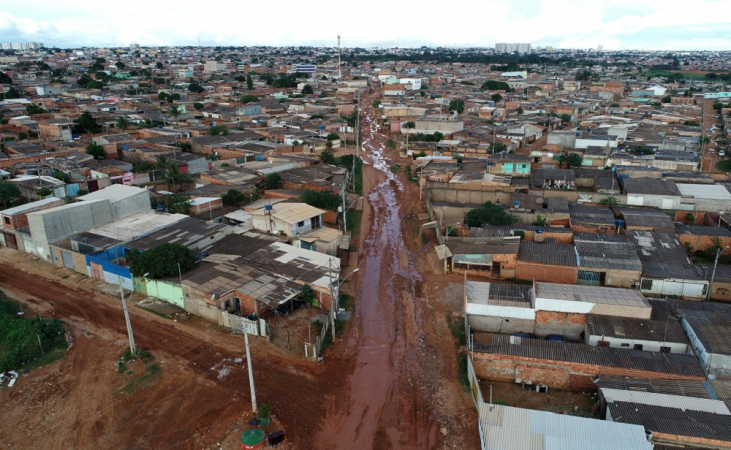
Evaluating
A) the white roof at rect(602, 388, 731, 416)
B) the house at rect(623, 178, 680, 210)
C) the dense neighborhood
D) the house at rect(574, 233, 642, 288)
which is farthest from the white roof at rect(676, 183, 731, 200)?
the white roof at rect(602, 388, 731, 416)

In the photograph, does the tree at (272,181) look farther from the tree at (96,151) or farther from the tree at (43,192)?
the tree at (96,151)

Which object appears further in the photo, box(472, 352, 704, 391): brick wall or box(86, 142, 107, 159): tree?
box(86, 142, 107, 159): tree

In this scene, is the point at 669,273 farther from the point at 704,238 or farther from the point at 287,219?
the point at 287,219

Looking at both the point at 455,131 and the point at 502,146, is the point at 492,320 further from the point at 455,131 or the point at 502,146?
the point at 455,131

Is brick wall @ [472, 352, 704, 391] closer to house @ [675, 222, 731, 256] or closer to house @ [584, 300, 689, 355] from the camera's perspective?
house @ [584, 300, 689, 355]

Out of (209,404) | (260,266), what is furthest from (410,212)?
(209,404)

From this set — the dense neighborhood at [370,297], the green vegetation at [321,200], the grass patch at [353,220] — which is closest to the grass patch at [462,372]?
the dense neighborhood at [370,297]

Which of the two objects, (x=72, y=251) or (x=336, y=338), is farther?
(x=72, y=251)
